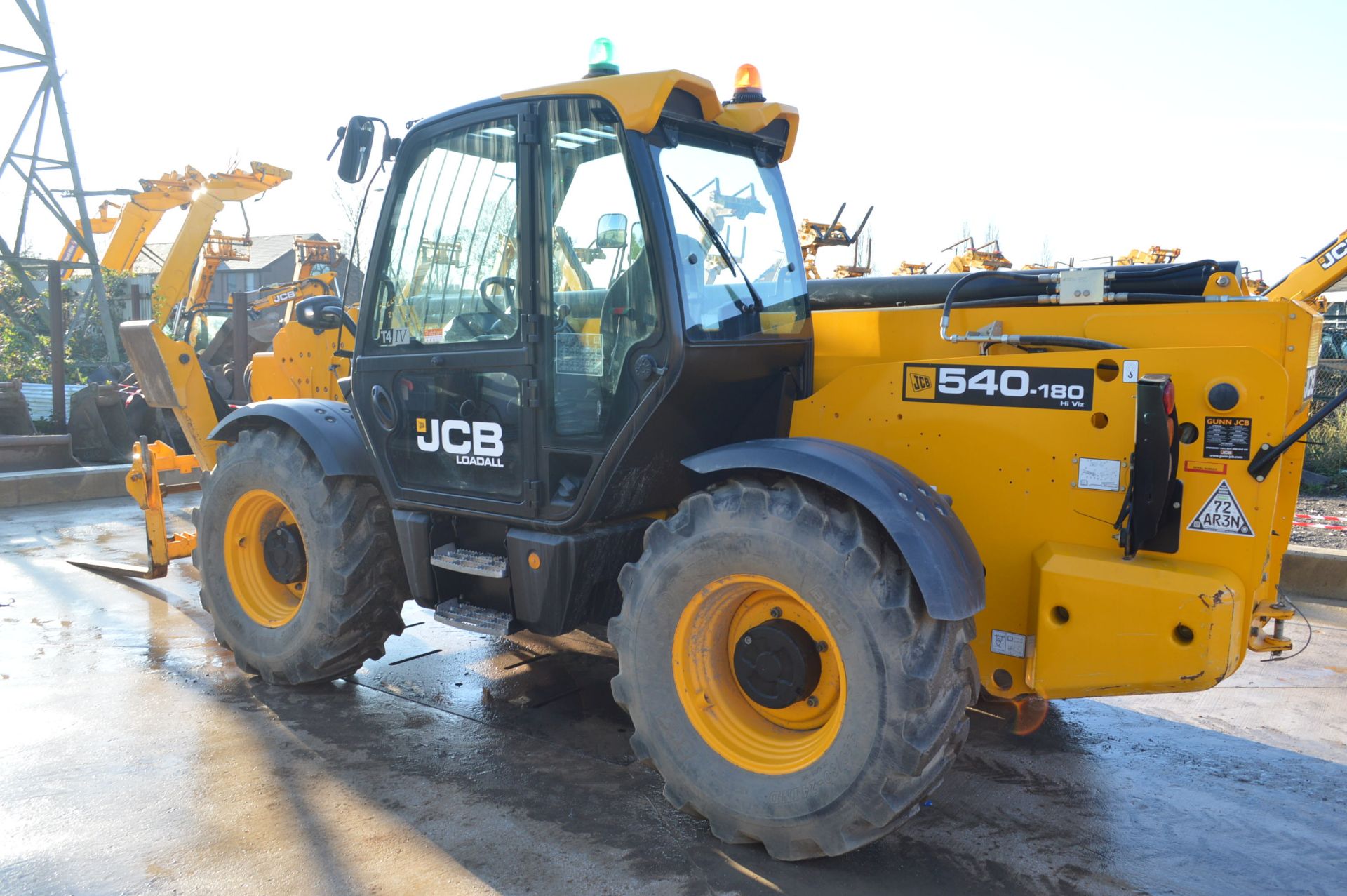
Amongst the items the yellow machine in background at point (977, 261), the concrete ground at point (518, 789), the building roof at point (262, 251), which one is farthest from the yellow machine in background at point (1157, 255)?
the building roof at point (262, 251)

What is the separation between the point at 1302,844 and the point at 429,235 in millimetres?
3737

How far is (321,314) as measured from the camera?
4438 millimetres

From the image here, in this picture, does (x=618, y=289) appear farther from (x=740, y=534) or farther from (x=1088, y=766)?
(x=1088, y=766)

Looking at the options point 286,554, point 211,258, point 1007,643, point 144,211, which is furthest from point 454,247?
point 211,258

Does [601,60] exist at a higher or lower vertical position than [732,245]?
higher

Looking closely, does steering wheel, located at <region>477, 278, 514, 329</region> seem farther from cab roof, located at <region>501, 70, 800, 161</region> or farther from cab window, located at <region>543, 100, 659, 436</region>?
cab roof, located at <region>501, 70, 800, 161</region>

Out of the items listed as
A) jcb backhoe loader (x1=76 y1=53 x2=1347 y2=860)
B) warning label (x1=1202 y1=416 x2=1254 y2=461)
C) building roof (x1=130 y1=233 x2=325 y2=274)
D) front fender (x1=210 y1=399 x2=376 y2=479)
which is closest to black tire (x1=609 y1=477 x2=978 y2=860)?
jcb backhoe loader (x1=76 y1=53 x2=1347 y2=860)

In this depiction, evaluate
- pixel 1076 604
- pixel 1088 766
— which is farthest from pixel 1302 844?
pixel 1076 604

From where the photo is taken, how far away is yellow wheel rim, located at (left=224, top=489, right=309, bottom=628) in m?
4.61

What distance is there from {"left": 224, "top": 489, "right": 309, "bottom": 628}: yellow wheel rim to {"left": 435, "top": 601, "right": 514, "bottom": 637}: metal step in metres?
1.06

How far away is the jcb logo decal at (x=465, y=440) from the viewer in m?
3.69

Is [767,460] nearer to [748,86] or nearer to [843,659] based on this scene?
[843,659]

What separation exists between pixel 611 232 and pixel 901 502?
1377 mm

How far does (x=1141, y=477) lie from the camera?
2.87 meters
